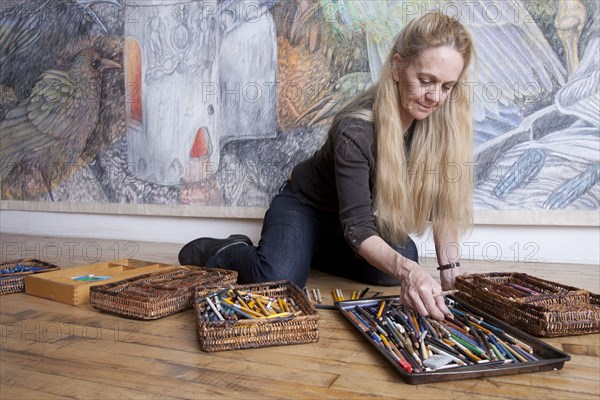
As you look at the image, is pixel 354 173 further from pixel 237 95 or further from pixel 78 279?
pixel 237 95

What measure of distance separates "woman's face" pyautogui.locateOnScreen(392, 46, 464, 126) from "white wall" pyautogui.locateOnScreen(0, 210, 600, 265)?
976 millimetres

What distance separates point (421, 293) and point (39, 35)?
135 inches

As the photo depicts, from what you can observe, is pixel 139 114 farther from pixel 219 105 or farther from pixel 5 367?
pixel 5 367

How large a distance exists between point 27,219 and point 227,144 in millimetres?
1722

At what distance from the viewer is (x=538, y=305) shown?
152 centimetres

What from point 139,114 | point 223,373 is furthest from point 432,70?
point 139,114

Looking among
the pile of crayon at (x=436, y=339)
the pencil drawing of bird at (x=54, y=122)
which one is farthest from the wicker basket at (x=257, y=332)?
the pencil drawing of bird at (x=54, y=122)

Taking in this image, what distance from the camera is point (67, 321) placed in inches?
67.4

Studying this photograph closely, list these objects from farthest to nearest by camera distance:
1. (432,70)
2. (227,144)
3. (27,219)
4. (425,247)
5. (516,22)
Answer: (27,219) < (227,144) < (425,247) < (516,22) < (432,70)

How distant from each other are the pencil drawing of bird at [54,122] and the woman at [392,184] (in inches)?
71.2

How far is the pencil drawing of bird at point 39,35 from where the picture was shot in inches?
139

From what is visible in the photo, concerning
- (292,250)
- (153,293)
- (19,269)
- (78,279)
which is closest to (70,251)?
(19,269)

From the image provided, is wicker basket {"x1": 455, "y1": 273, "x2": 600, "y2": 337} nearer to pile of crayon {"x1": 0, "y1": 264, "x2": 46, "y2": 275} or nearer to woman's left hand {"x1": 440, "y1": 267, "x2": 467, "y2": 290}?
woman's left hand {"x1": 440, "y1": 267, "x2": 467, "y2": 290}

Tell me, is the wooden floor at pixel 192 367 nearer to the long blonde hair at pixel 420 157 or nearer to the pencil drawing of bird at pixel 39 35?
the long blonde hair at pixel 420 157
